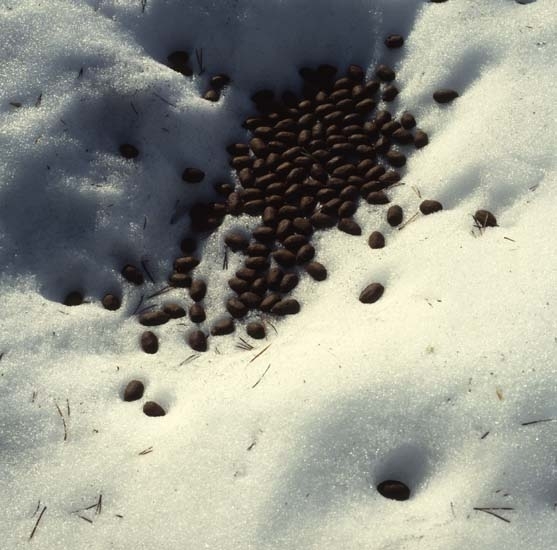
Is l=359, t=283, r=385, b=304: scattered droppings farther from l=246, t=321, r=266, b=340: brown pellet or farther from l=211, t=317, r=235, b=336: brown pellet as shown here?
l=211, t=317, r=235, b=336: brown pellet

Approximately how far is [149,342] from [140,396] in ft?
0.86

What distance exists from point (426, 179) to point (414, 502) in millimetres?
1520

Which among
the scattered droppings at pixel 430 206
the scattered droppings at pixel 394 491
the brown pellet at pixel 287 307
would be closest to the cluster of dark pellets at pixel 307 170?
the brown pellet at pixel 287 307

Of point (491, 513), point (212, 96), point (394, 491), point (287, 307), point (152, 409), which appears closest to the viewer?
point (491, 513)

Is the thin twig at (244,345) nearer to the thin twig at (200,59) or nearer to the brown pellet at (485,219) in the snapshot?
the brown pellet at (485,219)

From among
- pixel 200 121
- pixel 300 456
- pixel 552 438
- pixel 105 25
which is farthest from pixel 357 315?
pixel 105 25

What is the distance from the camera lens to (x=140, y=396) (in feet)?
9.17

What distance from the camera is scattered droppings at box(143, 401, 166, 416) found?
2.74 m

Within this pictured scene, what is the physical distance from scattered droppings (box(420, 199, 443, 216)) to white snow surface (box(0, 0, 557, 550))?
0.05m

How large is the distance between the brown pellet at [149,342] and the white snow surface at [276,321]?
0.13ft

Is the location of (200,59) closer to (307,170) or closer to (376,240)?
(307,170)

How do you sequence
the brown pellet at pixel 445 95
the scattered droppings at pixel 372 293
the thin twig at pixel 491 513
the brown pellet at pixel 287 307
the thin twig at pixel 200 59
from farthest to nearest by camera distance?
1. the thin twig at pixel 200 59
2. the brown pellet at pixel 445 95
3. the brown pellet at pixel 287 307
4. the scattered droppings at pixel 372 293
5. the thin twig at pixel 491 513

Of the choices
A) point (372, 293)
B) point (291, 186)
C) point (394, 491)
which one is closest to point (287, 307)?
point (372, 293)

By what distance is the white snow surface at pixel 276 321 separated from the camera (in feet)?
7.82
